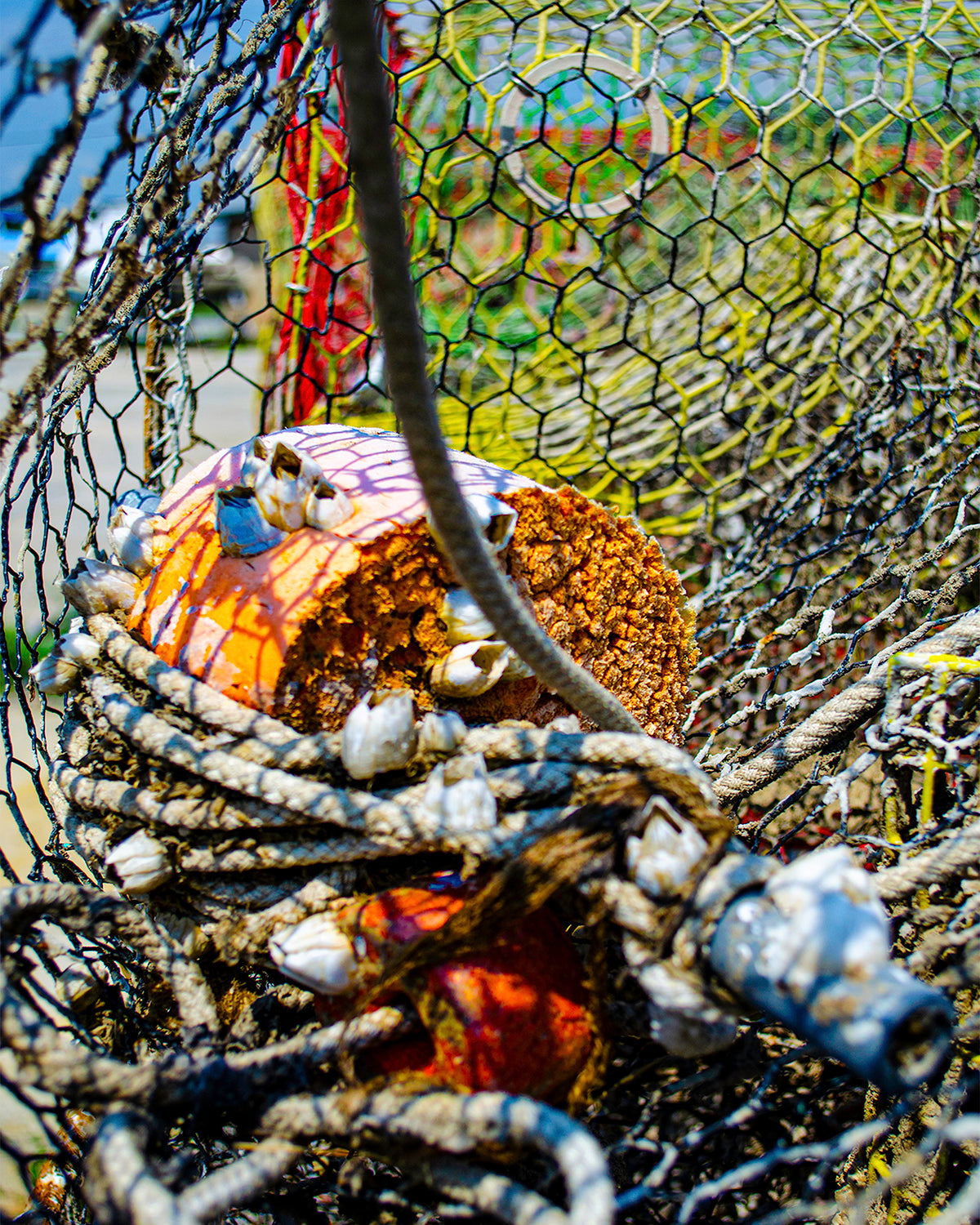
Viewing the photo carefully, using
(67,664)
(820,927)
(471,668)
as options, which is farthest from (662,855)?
(67,664)

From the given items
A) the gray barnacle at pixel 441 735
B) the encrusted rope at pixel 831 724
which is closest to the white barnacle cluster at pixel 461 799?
the gray barnacle at pixel 441 735

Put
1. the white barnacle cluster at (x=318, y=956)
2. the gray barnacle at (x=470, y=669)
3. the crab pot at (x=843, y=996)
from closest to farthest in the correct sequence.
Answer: the crab pot at (x=843, y=996) < the white barnacle cluster at (x=318, y=956) < the gray barnacle at (x=470, y=669)

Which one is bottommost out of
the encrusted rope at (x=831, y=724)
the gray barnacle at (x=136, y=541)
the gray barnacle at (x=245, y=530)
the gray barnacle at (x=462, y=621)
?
the encrusted rope at (x=831, y=724)

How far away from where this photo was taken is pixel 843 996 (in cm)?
34

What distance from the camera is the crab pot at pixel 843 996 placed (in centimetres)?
34

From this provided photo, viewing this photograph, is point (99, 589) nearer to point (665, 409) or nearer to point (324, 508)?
point (324, 508)

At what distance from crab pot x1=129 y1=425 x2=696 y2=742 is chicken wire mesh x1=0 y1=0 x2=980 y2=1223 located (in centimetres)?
14

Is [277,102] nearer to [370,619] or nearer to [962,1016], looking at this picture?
[370,619]

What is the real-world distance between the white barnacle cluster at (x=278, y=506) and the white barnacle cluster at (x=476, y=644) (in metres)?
0.07

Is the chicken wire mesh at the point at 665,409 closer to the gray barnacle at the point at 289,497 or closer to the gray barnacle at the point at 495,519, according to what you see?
the gray barnacle at the point at 289,497

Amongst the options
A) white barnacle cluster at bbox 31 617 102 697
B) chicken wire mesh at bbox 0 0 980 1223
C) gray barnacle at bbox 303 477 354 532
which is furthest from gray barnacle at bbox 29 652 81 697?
gray barnacle at bbox 303 477 354 532

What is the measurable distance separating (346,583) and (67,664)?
225 millimetres

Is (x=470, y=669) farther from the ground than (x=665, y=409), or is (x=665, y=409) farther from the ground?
(x=665, y=409)

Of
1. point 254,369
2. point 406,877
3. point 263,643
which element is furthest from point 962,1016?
point 254,369
